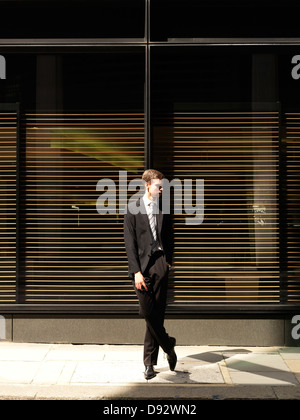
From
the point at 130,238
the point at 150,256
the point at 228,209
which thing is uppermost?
the point at 228,209

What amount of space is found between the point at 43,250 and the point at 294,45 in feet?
14.5

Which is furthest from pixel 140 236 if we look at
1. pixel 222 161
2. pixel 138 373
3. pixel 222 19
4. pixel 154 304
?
pixel 222 19

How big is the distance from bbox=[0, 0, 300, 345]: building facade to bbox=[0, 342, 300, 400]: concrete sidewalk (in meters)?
0.66

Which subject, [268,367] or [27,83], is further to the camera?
[27,83]

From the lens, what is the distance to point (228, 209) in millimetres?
8055

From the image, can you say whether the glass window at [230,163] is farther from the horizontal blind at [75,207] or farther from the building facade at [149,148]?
the horizontal blind at [75,207]

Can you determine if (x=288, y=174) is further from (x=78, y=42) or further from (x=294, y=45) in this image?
(x=78, y=42)

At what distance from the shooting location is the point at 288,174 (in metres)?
8.02

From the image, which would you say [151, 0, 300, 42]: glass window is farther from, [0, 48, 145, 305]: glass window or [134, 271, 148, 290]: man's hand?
[134, 271, 148, 290]: man's hand

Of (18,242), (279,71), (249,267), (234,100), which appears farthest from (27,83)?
(249,267)

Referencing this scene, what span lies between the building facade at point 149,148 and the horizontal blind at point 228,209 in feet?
0.05

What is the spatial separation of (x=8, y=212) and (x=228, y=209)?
9.96 feet

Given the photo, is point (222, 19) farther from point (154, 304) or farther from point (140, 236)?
point (154, 304)

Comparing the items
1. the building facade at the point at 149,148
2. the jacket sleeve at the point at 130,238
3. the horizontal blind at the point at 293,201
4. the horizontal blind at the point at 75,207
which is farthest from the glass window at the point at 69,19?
the jacket sleeve at the point at 130,238
